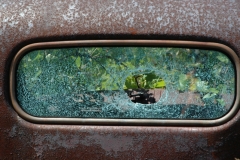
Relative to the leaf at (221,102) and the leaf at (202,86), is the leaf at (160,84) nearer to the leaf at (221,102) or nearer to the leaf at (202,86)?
the leaf at (202,86)

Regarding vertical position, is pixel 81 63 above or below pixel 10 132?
above

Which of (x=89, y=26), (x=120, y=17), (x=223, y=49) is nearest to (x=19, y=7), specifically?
(x=89, y=26)

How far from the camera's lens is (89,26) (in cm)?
199

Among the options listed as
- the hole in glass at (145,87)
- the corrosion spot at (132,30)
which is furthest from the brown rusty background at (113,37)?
the hole in glass at (145,87)

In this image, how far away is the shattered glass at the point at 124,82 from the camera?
195 centimetres

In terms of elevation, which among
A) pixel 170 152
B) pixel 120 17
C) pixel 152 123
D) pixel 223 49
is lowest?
pixel 170 152

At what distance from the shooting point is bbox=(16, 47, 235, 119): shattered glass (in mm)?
1954

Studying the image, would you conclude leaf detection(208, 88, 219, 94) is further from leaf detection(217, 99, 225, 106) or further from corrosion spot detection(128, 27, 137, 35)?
corrosion spot detection(128, 27, 137, 35)

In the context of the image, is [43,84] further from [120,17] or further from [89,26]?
[120,17]

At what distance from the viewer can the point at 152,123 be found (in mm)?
1964

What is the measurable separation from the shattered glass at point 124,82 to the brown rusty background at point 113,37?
68mm

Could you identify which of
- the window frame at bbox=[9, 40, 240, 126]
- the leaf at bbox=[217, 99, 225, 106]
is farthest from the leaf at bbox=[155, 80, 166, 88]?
the leaf at bbox=[217, 99, 225, 106]

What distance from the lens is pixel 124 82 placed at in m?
1.99

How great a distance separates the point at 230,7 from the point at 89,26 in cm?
67
